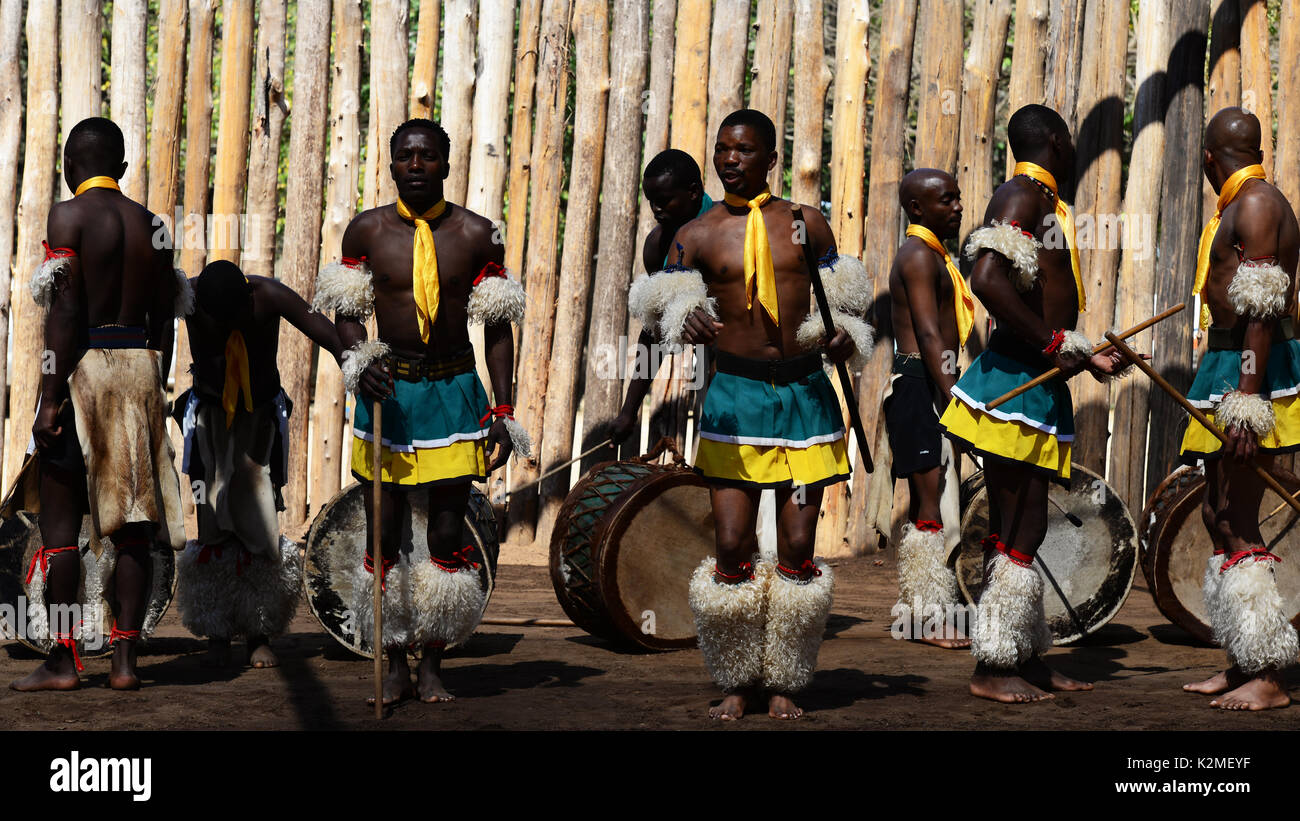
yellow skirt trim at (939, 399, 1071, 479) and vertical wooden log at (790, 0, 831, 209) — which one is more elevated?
vertical wooden log at (790, 0, 831, 209)

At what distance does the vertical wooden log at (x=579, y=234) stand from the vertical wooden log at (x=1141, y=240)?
3156 mm

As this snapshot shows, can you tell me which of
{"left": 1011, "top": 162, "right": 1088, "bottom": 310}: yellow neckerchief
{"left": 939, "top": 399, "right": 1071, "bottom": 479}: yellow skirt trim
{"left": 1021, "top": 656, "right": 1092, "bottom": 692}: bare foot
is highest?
{"left": 1011, "top": 162, "right": 1088, "bottom": 310}: yellow neckerchief

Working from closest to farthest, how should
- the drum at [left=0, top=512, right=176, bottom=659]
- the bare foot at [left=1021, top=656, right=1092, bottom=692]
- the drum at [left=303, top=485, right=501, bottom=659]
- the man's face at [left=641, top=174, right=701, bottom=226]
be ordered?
the bare foot at [left=1021, top=656, right=1092, bottom=692]
the drum at [left=0, top=512, right=176, bottom=659]
the drum at [left=303, top=485, right=501, bottom=659]
the man's face at [left=641, top=174, right=701, bottom=226]

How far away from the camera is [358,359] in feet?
17.2

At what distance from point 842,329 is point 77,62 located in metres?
6.05

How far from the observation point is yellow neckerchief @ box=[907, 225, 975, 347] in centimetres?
676

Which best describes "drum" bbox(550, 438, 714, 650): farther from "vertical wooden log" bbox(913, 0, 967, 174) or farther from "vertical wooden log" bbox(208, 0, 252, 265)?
"vertical wooden log" bbox(208, 0, 252, 265)

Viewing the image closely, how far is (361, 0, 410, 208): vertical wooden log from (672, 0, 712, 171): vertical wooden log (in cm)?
169

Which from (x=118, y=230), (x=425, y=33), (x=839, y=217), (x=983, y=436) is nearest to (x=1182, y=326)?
(x=839, y=217)

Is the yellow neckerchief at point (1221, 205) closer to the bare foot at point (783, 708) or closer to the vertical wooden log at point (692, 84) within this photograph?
the bare foot at point (783, 708)

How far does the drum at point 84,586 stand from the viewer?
6105 mm

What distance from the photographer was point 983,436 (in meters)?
5.30

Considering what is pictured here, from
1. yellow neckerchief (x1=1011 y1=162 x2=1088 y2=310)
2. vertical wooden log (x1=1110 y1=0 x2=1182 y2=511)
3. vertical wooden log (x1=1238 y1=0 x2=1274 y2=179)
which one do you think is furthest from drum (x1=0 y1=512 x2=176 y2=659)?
vertical wooden log (x1=1238 y1=0 x2=1274 y2=179)
